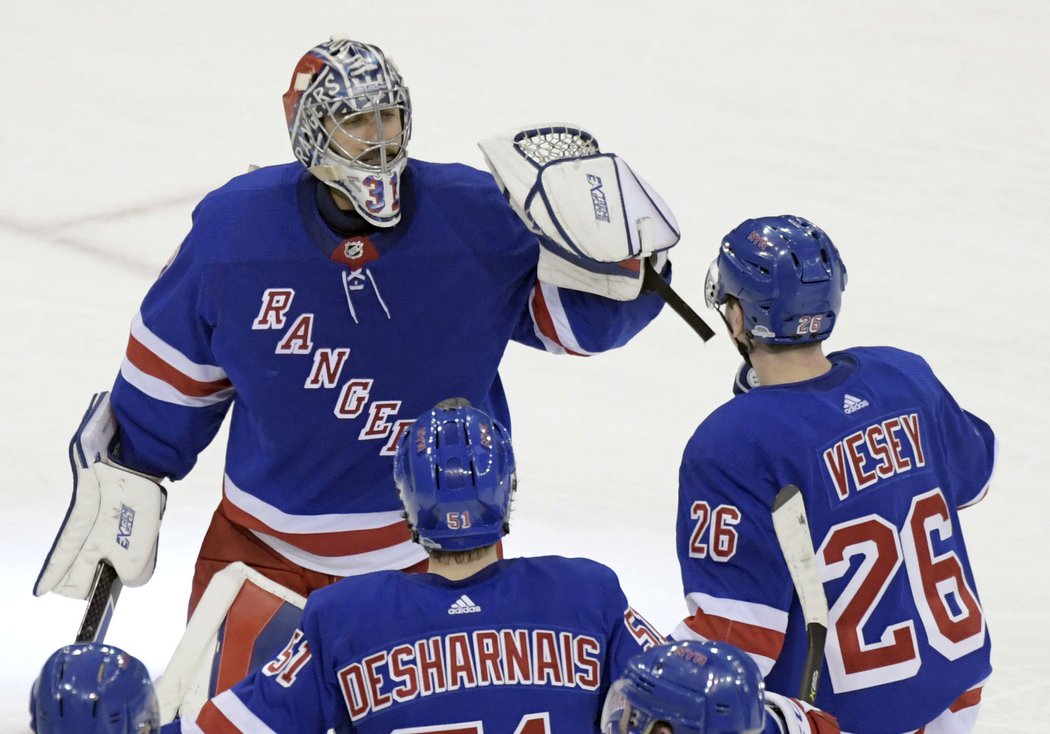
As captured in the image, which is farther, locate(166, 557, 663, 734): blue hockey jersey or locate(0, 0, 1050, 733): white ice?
locate(0, 0, 1050, 733): white ice

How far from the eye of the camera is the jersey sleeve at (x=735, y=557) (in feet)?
9.62

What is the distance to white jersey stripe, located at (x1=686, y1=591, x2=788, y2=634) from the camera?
294cm

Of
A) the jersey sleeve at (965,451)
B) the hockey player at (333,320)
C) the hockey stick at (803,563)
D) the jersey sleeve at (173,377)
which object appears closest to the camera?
the hockey stick at (803,563)

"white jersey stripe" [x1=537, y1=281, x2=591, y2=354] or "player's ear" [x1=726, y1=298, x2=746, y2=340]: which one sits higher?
"player's ear" [x1=726, y1=298, x2=746, y2=340]

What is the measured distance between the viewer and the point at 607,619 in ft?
8.40

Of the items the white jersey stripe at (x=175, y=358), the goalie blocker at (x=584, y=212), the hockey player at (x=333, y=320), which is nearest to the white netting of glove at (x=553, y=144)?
the goalie blocker at (x=584, y=212)

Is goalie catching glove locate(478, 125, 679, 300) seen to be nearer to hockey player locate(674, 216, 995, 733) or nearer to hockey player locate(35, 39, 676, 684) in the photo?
hockey player locate(35, 39, 676, 684)

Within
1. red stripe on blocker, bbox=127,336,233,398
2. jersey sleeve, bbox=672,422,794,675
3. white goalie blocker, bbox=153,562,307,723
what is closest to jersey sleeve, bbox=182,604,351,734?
jersey sleeve, bbox=672,422,794,675

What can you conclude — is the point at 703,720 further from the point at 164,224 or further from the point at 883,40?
the point at 883,40

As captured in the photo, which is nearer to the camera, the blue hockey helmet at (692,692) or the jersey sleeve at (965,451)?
the blue hockey helmet at (692,692)

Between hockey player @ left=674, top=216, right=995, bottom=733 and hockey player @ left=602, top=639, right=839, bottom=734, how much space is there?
2.57ft

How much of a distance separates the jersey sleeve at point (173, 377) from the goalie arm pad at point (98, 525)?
0.27 feet

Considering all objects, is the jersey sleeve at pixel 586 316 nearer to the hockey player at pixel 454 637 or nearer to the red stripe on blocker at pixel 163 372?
the red stripe on blocker at pixel 163 372

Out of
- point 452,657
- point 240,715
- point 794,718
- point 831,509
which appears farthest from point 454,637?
point 831,509
